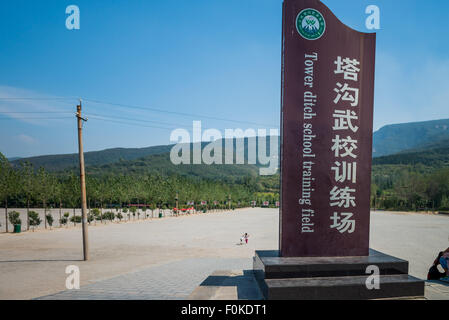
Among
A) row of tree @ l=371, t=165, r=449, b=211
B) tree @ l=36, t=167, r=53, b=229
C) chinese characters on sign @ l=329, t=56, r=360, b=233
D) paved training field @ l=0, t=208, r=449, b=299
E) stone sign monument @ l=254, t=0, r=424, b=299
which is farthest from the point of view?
row of tree @ l=371, t=165, r=449, b=211

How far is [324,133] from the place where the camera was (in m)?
6.31

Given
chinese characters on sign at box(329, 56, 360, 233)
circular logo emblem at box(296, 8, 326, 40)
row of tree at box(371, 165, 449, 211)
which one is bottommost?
row of tree at box(371, 165, 449, 211)

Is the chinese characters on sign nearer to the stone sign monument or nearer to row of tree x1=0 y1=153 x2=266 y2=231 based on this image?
the stone sign monument

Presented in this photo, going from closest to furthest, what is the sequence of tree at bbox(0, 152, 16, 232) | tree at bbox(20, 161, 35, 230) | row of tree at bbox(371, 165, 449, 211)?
tree at bbox(0, 152, 16, 232), tree at bbox(20, 161, 35, 230), row of tree at bbox(371, 165, 449, 211)

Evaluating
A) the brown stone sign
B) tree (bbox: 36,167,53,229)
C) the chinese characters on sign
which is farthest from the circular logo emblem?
tree (bbox: 36,167,53,229)

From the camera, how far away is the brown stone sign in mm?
6195

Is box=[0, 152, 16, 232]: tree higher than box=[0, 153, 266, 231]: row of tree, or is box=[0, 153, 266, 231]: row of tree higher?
box=[0, 152, 16, 232]: tree

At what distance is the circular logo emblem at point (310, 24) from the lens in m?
6.23

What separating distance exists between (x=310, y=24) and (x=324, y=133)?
8.38 feet

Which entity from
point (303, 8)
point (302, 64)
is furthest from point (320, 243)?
point (303, 8)

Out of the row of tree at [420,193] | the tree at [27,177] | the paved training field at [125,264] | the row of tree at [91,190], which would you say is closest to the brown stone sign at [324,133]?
the paved training field at [125,264]
